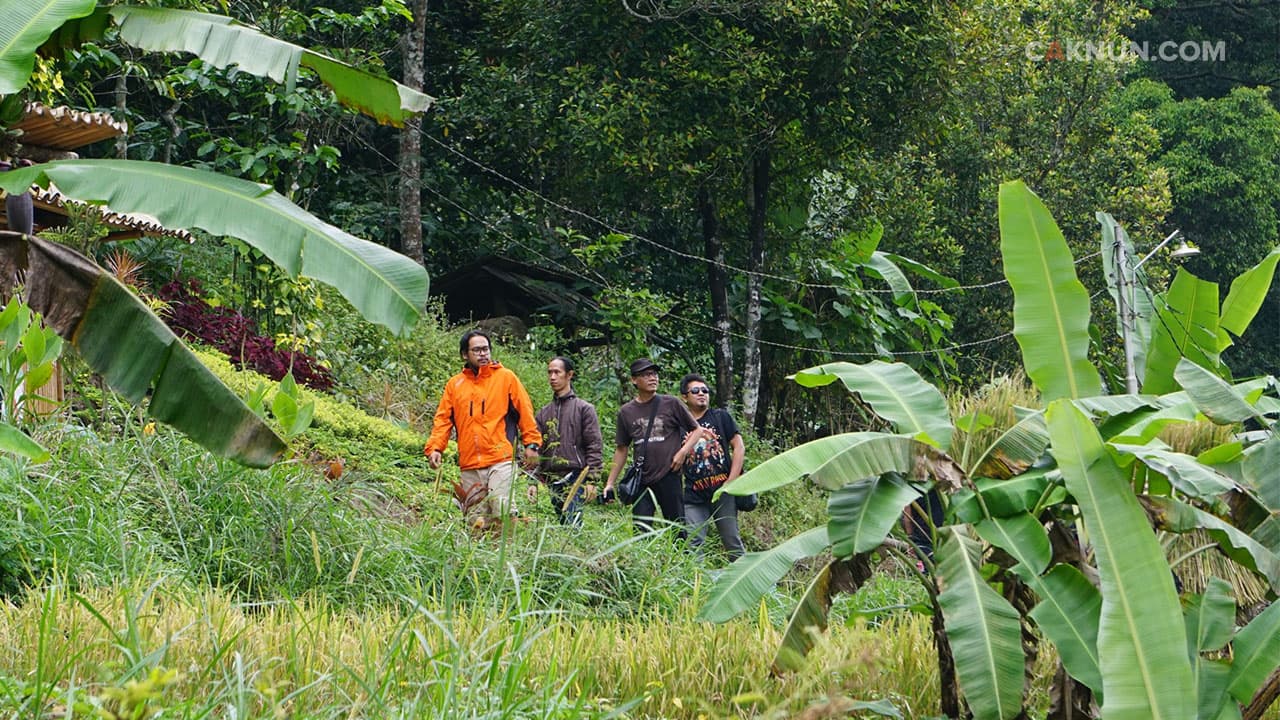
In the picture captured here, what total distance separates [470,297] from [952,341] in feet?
30.7

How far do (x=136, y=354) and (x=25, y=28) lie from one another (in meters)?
1.17

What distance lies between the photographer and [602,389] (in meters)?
17.4

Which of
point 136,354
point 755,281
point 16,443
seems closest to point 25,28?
point 136,354

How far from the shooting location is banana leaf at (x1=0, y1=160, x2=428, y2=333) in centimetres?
411

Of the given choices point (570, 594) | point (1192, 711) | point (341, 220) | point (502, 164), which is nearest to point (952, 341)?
point (502, 164)

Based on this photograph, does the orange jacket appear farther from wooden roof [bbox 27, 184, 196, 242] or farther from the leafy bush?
the leafy bush

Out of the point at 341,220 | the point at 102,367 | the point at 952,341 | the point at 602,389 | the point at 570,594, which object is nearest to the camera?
the point at 102,367

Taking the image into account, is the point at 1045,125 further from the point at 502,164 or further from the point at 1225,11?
the point at 1225,11

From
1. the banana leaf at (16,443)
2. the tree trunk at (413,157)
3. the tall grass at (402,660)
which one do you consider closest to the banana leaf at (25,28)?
the banana leaf at (16,443)

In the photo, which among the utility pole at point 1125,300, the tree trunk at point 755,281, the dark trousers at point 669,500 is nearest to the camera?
the dark trousers at point 669,500

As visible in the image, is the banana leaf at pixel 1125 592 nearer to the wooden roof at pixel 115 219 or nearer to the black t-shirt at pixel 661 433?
the black t-shirt at pixel 661 433

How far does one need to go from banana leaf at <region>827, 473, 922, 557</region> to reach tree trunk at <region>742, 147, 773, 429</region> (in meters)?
12.4

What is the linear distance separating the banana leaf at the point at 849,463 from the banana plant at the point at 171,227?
1.84 meters

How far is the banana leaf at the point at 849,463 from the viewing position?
17.2 feet
